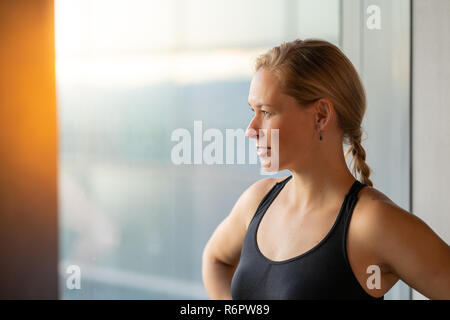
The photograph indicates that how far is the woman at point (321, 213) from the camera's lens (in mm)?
894

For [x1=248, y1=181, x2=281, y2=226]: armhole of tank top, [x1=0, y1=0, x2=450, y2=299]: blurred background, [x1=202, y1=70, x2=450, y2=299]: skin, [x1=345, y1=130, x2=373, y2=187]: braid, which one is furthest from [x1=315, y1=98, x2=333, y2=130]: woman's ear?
[x1=0, y1=0, x2=450, y2=299]: blurred background

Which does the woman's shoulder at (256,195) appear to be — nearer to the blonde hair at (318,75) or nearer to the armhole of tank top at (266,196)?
the armhole of tank top at (266,196)

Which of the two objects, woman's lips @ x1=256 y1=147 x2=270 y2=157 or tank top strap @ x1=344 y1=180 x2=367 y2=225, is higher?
woman's lips @ x1=256 y1=147 x2=270 y2=157

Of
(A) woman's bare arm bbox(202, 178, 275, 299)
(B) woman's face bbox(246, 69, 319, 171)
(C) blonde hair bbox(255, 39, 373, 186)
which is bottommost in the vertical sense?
(A) woman's bare arm bbox(202, 178, 275, 299)

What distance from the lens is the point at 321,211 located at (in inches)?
39.8

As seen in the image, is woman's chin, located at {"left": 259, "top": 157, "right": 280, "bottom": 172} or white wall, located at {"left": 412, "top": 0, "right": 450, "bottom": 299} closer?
woman's chin, located at {"left": 259, "top": 157, "right": 280, "bottom": 172}

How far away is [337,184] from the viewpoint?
3.32ft

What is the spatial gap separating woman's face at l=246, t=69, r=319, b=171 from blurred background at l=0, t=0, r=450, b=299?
655 mm

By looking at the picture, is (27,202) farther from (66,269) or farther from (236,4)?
(236,4)

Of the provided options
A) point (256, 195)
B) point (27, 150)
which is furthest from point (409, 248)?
point (27, 150)

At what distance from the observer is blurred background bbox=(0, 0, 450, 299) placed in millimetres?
1610

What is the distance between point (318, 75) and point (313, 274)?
1.23 feet

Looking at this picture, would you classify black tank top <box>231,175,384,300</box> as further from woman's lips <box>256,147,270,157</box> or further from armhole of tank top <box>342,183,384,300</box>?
woman's lips <box>256,147,270,157</box>

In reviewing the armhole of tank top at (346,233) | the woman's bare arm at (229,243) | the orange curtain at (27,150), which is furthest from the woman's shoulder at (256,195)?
the orange curtain at (27,150)
